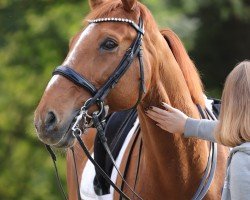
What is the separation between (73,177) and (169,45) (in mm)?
Answer: 1927

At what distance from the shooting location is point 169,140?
16.6ft

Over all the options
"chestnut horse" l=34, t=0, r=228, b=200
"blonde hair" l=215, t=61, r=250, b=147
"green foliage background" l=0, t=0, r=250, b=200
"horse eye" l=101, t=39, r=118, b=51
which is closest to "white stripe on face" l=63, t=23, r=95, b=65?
"chestnut horse" l=34, t=0, r=228, b=200

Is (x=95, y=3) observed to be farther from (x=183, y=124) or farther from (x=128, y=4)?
(x=183, y=124)

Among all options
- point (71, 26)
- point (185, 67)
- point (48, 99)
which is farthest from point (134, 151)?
point (71, 26)

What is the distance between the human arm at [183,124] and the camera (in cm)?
495

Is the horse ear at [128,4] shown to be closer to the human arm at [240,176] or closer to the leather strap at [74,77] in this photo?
the leather strap at [74,77]

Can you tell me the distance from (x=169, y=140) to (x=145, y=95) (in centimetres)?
28

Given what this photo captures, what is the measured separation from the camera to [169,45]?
5262 millimetres

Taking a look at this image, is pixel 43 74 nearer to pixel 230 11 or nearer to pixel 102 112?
pixel 230 11

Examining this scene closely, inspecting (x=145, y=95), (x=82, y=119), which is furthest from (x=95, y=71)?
(x=145, y=95)

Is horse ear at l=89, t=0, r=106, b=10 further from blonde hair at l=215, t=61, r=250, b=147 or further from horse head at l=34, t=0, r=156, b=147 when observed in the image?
blonde hair at l=215, t=61, r=250, b=147

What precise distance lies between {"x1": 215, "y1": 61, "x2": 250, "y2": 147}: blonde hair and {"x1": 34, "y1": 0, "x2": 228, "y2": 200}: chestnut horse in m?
0.66

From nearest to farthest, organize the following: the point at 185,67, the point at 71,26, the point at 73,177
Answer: the point at 185,67
the point at 73,177
the point at 71,26

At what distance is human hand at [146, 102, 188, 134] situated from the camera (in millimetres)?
4945
